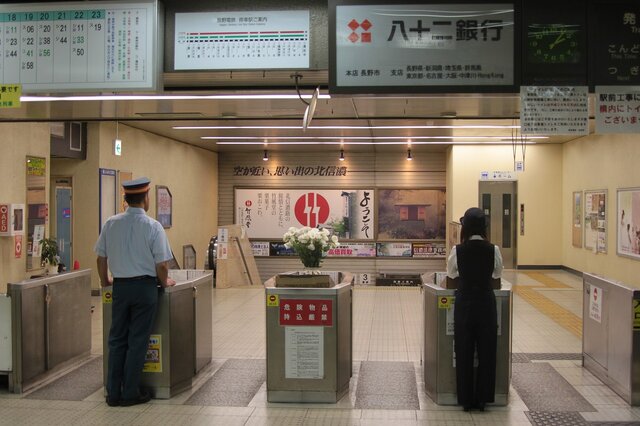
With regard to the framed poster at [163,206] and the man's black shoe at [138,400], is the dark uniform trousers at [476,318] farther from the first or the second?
the framed poster at [163,206]

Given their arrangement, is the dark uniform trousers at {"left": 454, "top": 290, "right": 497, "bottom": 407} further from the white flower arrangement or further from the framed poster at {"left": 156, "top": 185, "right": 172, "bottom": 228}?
the framed poster at {"left": 156, "top": 185, "right": 172, "bottom": 228}

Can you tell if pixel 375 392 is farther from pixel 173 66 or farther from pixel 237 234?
pixel 237 234

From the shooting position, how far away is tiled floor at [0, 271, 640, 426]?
4.29 metres

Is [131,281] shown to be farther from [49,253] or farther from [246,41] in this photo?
[49,253]

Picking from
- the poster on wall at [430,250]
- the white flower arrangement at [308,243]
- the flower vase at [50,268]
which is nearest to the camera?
the white flower arrangement at [308,243]

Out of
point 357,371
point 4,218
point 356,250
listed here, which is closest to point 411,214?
point 356,250

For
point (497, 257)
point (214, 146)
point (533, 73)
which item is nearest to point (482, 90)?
point (533, 73)

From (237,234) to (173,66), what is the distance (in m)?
9.13

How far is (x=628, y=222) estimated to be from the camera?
369 inches

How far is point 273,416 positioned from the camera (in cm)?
436

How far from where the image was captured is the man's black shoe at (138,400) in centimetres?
454

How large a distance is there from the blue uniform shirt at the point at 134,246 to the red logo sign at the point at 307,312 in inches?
37.2

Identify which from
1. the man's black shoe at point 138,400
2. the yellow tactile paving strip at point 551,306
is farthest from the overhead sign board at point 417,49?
the yellow tactile paving strip at point 551,306

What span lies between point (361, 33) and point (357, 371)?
2978mm
